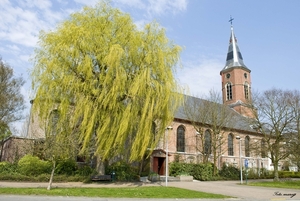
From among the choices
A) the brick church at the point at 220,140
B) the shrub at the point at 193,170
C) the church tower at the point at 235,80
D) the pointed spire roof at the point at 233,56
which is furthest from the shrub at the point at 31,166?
the pointed spire roof at the point at 233,56

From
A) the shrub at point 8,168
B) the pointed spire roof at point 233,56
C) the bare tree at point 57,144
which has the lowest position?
the shrub at point 8,168

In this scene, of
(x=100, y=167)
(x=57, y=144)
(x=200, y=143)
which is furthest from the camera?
(x=200, y=143)

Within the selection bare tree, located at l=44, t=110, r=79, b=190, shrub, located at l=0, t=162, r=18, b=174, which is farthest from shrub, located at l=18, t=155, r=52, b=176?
bare tree, located at l=44, t=110, r=79, b=190

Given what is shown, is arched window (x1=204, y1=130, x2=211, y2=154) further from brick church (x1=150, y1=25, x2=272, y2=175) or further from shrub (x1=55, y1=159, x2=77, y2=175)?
shrub (x1=55, y1=159, x2=77, y2=175)

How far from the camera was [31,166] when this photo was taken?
1855cm

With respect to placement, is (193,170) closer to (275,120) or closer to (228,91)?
(275,120)

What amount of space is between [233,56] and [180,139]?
2384 cm

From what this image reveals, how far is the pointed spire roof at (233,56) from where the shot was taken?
151 ft

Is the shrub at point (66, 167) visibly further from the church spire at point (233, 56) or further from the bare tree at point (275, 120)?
the church spire at point (233, 56)

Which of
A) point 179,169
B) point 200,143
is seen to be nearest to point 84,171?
point 179,169

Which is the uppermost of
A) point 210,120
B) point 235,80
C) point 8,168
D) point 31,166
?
point 235,80

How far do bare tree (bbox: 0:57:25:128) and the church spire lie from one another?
34698 mm

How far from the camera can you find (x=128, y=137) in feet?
58.4

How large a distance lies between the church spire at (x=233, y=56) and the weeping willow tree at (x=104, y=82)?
31.7 metres
